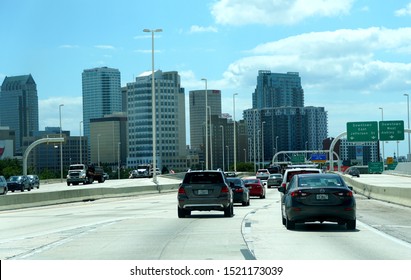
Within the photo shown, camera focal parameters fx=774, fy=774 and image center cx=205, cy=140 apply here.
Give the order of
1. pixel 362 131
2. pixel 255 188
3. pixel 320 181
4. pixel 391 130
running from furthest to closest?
1. pixel 362 131
2. pixel 391 130
3. pixel 255 188
4. pixel 320 181

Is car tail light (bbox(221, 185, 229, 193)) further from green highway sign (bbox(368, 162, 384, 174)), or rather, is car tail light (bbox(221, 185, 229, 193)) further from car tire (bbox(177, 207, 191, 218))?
green highway sign (bbox(368, 162, 384, 174))

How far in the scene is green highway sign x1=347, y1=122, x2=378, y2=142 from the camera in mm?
81125

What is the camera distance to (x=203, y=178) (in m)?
28.2

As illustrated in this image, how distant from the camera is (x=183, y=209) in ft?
92.8

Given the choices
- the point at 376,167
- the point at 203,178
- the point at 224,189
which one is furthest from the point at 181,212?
the point at 376,167

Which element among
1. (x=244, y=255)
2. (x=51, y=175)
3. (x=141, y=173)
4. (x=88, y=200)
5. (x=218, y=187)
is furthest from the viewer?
(x=51, y=175)

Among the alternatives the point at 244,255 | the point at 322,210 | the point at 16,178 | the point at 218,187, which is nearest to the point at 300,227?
the point at 322,210

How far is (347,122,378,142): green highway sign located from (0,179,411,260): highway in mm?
54864

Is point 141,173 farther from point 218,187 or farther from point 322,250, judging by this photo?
point 322,250

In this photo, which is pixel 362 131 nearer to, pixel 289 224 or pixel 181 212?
pixel 181 212

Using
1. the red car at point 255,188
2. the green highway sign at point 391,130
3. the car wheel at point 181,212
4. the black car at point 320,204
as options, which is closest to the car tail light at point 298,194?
the black car at point 320,204

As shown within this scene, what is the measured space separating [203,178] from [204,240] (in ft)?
32.5

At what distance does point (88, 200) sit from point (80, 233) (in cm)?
2860

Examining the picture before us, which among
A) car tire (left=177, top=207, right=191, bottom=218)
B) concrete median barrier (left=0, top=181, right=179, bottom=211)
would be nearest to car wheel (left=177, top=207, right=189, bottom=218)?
car tire (left=177, top=207, right=191, bottom=218)
